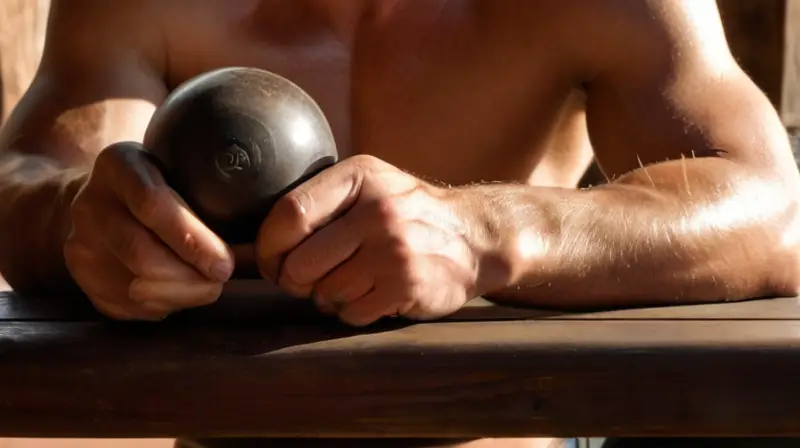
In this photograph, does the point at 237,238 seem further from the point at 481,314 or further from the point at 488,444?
the point at 488,444

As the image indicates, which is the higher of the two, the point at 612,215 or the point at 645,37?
the point at 645,37

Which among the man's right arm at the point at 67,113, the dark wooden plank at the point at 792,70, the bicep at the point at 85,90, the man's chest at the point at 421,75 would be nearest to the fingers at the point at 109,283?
the man's right arm at the point at 67,113

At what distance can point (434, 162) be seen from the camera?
3.02ft

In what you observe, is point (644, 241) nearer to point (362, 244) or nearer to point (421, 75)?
point (362, 244)

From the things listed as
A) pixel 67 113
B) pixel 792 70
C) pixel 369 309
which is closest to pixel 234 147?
pixel 369 309

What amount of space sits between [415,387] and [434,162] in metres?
0.42

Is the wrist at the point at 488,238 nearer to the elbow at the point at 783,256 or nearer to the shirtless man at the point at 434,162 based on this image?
the shirtless man at the point at 434,162

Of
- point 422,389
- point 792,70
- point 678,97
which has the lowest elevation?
point 422,389

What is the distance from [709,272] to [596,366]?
170 mm

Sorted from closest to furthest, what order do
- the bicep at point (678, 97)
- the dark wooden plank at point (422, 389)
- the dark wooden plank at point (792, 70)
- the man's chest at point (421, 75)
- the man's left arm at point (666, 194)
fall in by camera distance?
1. the dark wooden plank at point (422, 389)
2. the man's left arm at point (666, 194)
3. the bicep at point (678, 97)
4. the man's chest at point (421, 75)
5. the dark wooden plank at point (792, 70)

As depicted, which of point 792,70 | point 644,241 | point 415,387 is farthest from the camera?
point 792,70

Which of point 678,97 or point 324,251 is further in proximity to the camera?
point 678,97

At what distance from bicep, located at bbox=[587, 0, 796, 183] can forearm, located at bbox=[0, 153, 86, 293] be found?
431 mm

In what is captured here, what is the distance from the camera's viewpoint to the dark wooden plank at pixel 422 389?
52cm
